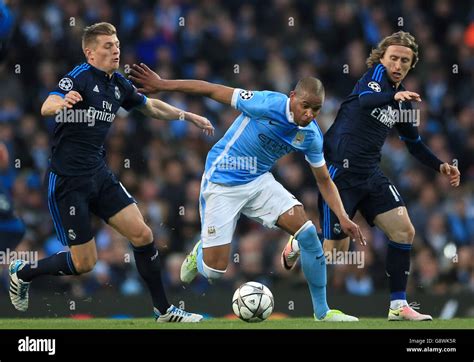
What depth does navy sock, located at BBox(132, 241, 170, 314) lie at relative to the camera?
962 centimetres

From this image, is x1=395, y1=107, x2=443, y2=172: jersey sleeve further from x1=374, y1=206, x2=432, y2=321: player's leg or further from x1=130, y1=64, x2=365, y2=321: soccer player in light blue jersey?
x1=130, y1=64, x2=365, y2=321: soccer player in light blue jersey

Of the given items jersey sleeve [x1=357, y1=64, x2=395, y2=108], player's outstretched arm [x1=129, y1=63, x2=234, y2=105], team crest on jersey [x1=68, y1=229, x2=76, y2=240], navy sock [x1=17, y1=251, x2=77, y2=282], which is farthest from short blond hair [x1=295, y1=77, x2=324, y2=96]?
navy sock [x1=17, y1=251, x2=77, y2=282]

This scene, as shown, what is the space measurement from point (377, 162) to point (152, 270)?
2207mm

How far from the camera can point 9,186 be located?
46.6 feet

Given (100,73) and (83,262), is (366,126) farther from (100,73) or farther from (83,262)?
(83,262)

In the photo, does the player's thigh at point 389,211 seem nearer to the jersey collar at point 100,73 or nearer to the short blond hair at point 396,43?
the short blond hair at point 396,43

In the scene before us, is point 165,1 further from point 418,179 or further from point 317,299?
point 317,299

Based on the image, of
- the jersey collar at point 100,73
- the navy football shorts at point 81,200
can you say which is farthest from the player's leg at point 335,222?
the jersey collar at point 100,73

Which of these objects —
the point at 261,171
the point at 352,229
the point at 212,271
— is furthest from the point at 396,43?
the point at 212,271

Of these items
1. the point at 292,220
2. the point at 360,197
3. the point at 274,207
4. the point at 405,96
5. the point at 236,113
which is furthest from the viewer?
the point at 236,113

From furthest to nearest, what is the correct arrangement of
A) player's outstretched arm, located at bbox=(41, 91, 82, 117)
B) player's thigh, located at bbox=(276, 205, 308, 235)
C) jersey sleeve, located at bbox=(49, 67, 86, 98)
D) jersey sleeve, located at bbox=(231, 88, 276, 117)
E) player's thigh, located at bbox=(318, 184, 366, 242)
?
player's thigh, located at bbox=(318, 184, 366, 242)
player's thigh, located at bbox=(276, 205, 308, 235)
jersey sleeve, located at bbox=(231, 88, 276, 117)
jersey sleeve, located at bbox=(49, 67, 86, 98)
player's outstretched arm, located at bbox=(41, 91, 82, 117)

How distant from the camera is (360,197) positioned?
10.1 metres

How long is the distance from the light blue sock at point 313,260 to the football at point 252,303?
39 cm

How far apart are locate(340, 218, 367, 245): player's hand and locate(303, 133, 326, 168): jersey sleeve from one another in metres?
0.51
